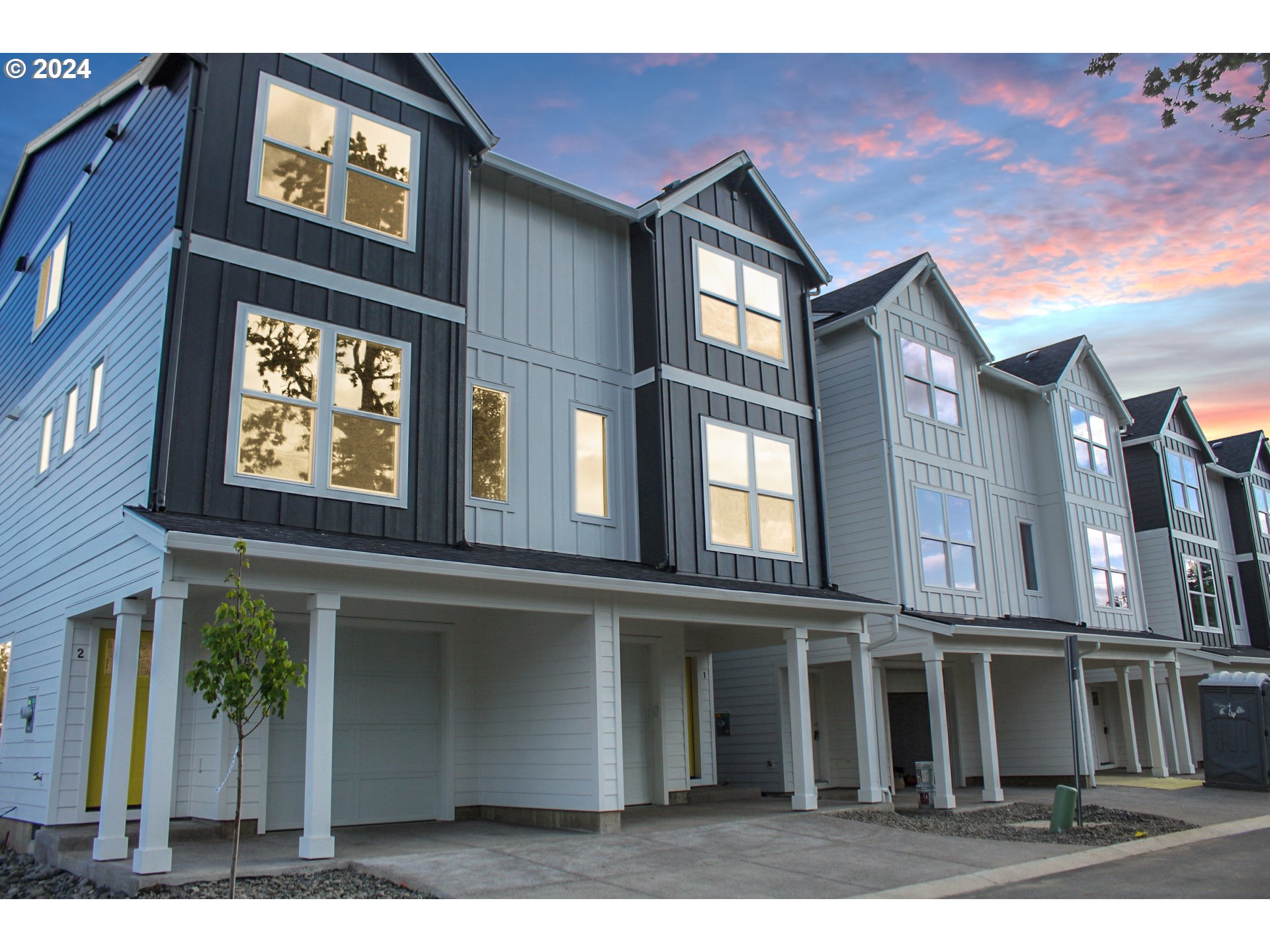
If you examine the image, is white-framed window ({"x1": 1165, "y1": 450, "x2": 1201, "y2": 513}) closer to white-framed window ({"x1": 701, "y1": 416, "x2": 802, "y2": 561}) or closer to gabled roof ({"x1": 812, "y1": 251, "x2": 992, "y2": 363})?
gabled roof ({"x1": 812, "y1": 251, "x2": 992, "y2": 363})

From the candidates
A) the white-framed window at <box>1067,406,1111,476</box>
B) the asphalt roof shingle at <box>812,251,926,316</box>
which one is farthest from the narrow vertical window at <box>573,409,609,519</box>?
the white-framed window at <box>1067,406,1111,476</box>

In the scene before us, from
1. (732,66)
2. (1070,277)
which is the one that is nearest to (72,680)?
(732,66)

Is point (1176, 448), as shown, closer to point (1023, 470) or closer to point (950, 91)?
point (1023, 470)

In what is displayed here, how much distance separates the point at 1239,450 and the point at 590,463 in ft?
88.6

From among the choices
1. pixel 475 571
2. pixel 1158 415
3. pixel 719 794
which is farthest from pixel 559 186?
pixel 1158 415

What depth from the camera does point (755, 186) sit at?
54.2 feet

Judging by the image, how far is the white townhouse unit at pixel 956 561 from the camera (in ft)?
57.7

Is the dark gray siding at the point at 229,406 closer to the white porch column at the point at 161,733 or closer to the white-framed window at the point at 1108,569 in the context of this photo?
the white porch column at the point at 161,733

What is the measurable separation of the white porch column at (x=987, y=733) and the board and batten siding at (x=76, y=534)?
12978mm

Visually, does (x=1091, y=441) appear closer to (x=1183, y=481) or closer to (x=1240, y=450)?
(x=1183, y=481)

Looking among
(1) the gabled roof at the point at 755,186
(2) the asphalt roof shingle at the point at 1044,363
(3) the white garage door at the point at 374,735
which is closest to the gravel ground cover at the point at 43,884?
(3) the white garage door at the point at 374,735

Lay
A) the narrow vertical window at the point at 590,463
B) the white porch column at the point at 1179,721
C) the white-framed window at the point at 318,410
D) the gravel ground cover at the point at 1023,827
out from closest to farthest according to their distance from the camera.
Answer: the white-framed window at the point at 318,410
the gravel ground cover at the point at 1023,827
the narrow vertical window at the point at 590,463
the white porch column at the point at 1179,721

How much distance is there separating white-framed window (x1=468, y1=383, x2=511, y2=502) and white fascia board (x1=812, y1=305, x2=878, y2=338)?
7008mm
